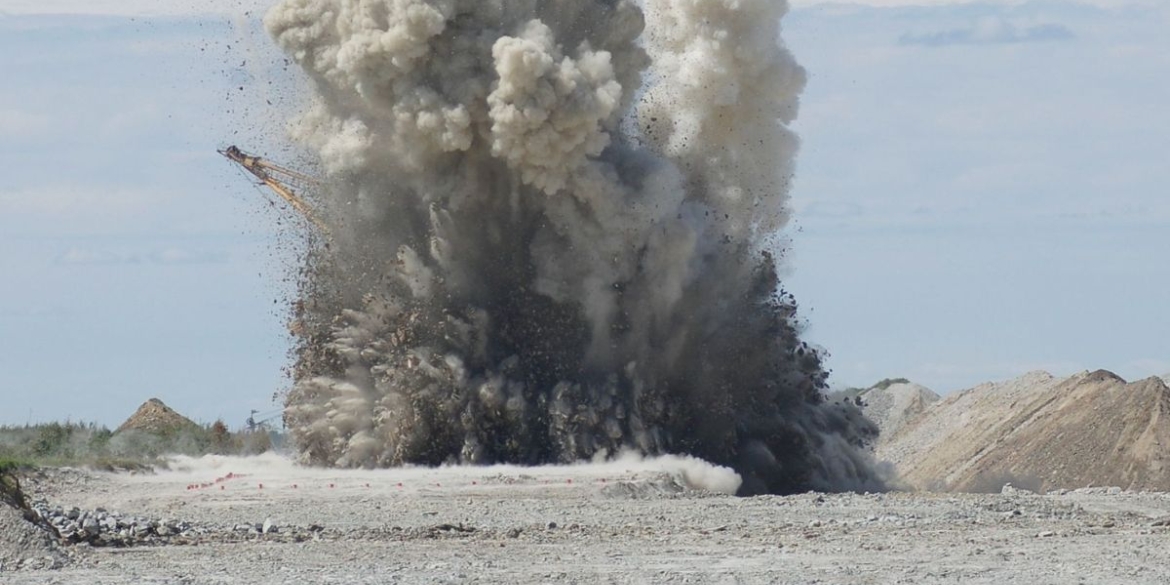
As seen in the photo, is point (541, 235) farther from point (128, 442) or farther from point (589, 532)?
point (128, 442)

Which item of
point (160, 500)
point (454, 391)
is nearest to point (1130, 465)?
point (454, 391)

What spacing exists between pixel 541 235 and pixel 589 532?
17.0 meters

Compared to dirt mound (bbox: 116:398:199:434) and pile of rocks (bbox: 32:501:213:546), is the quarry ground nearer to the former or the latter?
pile of rocks (bbox: 32:501:213:546)

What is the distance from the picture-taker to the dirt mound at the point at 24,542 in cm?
3284

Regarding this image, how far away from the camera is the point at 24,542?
1316 inches

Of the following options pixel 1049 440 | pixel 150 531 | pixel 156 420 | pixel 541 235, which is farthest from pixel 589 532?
pixel 156 420

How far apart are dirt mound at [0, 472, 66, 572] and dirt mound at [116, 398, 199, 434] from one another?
40.6 metres

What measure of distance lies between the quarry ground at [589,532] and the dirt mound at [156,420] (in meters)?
22.2

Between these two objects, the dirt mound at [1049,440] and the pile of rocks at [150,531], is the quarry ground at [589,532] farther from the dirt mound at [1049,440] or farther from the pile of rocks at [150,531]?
the dirt mound at [1049,440]

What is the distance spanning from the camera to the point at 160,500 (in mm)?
46750

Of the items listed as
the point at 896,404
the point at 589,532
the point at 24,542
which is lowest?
the point at 24,542

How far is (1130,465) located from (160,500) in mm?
30240

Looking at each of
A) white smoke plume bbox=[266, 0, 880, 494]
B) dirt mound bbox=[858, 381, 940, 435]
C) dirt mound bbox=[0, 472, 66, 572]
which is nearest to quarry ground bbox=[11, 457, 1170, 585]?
dirt mound bbox=[0, 472, 66, 572]

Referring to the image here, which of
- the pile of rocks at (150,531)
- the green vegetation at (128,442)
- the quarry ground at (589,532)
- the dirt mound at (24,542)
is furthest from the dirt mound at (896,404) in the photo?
the dirt mound at (24,542)
